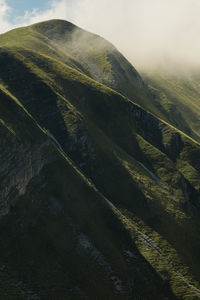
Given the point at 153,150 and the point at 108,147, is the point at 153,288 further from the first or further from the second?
the point at 153,150

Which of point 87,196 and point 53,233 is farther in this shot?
point 87,196

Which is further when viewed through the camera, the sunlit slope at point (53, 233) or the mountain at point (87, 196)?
the mountain at point (87, 196)

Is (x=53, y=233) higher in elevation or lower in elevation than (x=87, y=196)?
higher

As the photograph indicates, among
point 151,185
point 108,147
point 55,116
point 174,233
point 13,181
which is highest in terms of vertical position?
point 55,116

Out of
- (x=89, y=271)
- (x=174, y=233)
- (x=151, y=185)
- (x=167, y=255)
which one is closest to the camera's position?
(x=89, y=271)

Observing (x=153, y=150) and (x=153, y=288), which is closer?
(x=153, y=288)

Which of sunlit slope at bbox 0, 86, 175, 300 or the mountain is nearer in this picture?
sunlit slope at bbox 0, 86, 175, 300

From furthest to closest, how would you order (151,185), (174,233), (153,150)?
(153,150) < (151,185) < (174,233)

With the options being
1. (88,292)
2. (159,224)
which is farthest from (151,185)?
(88,292)
